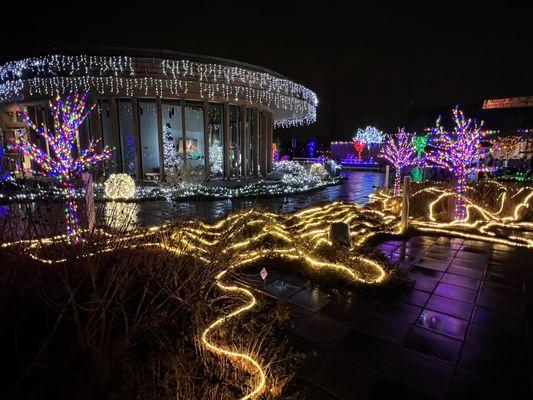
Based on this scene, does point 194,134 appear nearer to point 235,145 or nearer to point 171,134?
point 171,134

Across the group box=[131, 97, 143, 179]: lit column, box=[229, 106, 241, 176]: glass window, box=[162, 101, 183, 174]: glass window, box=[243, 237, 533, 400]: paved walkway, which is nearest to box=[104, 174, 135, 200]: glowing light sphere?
box=[131, 97, 143, 179]: lit column

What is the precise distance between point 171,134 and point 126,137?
235 centimetres

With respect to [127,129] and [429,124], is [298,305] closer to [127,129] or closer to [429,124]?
[127,129]

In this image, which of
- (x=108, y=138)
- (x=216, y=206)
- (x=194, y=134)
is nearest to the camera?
(x=216, y=206)

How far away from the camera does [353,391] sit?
227cm

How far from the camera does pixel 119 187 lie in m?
10.6

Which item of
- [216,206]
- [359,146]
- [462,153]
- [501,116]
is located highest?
[501,116]

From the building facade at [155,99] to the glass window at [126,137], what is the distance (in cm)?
5

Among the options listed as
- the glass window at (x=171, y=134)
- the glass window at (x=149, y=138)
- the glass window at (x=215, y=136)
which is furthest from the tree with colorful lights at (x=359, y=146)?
the glass window at (x=149, y=138)

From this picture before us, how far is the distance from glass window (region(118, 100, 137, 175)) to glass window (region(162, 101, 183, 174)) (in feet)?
5.40

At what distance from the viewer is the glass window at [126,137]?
14.7 m

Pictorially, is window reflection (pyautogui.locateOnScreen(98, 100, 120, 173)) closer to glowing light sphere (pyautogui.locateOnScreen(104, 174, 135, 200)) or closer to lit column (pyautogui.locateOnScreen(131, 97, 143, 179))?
lit column (pyautogui.locateOnScreen(131, 97, 143, 179))

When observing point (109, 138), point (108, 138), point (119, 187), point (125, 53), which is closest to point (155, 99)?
point (125, 53)

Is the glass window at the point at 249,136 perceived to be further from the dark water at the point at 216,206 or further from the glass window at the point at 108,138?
the glass window at the point at 108,138
